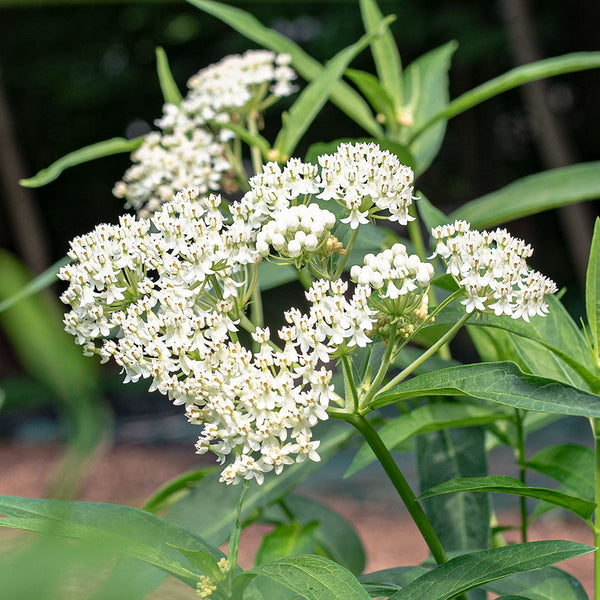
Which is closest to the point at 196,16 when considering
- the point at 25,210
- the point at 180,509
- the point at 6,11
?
the point at 6,11

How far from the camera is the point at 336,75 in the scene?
3.15 ft

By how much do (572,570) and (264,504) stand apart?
2559 mm

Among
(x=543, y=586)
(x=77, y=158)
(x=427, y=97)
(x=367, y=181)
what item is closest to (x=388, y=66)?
(x=427, y=97)

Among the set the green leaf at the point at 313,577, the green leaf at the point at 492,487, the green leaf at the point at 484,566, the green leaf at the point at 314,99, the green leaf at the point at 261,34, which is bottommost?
the green leaf at the point at 313,577

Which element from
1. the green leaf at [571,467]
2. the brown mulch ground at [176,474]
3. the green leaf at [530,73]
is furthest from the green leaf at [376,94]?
the brown mulch ground at [176,474]

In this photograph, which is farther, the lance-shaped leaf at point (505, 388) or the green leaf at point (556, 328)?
the green leaf at point (556, 328)

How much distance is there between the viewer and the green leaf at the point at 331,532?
1230 millimetres

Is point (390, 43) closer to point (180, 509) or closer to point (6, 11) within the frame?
point (180, 509)

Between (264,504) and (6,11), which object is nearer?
(264,504)

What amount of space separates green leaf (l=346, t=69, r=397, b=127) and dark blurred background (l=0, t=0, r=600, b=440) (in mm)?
5481

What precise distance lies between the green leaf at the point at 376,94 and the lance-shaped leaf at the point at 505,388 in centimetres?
68

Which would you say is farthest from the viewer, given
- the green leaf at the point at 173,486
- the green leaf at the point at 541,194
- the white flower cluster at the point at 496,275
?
the green leaf at the point at 541,194

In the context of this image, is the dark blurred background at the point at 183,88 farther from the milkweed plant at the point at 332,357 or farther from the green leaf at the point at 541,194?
the milkweed plant at the point at 332,357

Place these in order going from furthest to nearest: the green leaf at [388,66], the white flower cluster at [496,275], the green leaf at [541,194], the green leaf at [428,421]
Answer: the green leaf at [388,66], the green leaf at [541,194], the green leaf at [428,421], the white flower cluster at [496,275]
